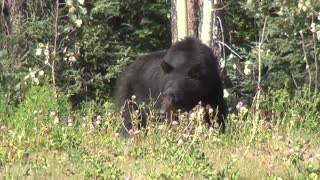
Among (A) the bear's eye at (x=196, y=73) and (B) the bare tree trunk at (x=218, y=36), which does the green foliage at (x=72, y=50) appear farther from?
(A) the bear's eye at (x=196, y=73)

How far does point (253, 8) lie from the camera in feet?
35.6

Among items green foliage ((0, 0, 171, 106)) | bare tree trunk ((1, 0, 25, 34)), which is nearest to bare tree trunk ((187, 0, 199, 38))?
green foliage ((0, 0, 171, 106))

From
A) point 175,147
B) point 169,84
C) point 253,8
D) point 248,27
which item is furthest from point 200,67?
point 248,27

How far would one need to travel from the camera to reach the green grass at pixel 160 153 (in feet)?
19.1

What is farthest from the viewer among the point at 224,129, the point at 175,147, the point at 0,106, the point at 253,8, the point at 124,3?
the point at 124,3

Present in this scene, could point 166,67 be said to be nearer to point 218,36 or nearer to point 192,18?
point 192,18

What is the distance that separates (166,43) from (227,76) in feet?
9.45

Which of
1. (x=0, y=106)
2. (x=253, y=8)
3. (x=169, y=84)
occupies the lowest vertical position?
(x=0, y=106)

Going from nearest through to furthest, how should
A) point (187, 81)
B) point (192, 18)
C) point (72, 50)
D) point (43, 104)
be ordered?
1. point (187, 81)
2. point (43, 104)
3. point (192, 18)
4. point (72, 50)

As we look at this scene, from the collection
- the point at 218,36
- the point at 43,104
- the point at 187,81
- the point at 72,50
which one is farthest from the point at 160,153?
the point at 72,50

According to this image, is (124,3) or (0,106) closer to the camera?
(0,106)

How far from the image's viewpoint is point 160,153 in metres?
6.45

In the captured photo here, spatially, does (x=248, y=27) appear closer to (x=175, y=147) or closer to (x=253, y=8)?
(x=253, y=8)

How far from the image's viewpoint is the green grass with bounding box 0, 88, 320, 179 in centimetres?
582
